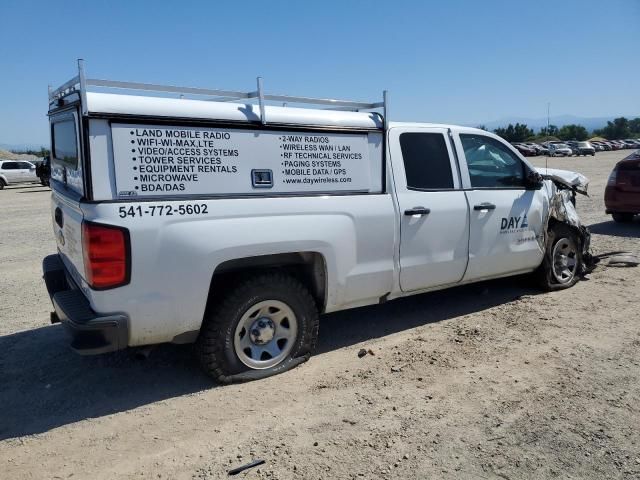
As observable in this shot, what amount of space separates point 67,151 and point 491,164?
3.94 meters

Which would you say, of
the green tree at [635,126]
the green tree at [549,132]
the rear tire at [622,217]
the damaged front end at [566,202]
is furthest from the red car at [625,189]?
the green tree at [635,126]

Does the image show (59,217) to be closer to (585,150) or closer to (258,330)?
(258,330)

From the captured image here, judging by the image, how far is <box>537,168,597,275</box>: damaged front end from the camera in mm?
6055

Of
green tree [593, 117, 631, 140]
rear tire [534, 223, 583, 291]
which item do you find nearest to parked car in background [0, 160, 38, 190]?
rear tire [534, 223, 583, 291]

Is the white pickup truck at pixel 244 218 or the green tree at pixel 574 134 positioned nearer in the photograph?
the white pickup truck at pixel 244 218

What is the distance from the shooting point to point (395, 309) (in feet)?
18.9

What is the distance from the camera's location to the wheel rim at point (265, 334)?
398cm

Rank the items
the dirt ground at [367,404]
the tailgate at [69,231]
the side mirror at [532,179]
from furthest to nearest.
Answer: the side mirror at [532,179] → the tailgate at [69,231] → the dirt ground at [367,404]

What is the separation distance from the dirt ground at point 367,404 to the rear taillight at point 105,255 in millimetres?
970

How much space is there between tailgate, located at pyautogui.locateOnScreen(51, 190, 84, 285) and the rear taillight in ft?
0.66

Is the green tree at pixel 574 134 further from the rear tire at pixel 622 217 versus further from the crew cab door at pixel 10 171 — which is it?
the rear tire at pixel 622 217

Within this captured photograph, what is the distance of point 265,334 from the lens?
4070mm

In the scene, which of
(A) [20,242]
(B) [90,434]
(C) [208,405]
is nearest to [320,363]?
(C) [208,405]

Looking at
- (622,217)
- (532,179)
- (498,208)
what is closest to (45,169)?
(498,208)
